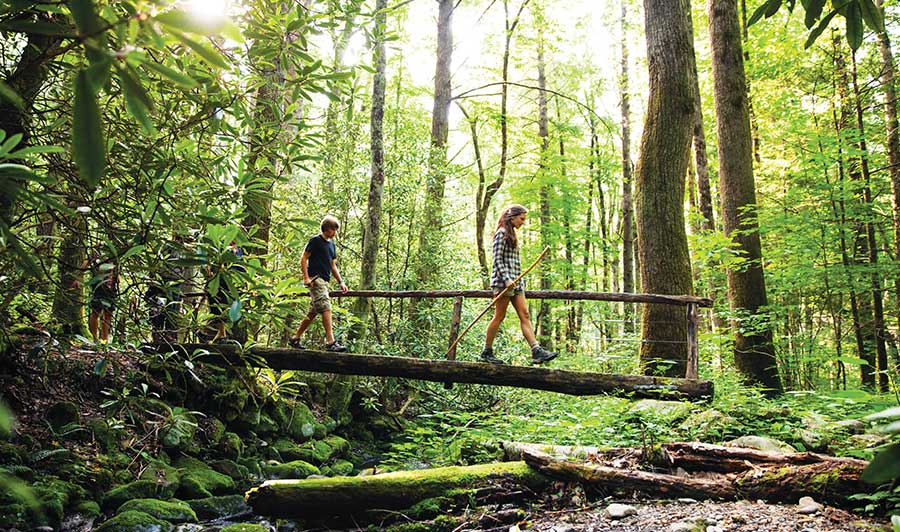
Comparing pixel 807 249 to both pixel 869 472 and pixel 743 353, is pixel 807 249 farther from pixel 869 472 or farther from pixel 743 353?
pixel 869 472

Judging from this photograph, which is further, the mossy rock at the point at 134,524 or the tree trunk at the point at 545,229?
the tree trunk at the point at 545,229

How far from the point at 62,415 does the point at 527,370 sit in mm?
5352

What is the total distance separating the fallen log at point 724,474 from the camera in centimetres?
314

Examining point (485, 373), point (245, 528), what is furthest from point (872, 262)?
point (245, 528)

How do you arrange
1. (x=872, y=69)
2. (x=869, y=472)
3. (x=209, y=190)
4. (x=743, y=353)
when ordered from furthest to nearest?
(x=872, y=69), (x=743, y=353), (x=209, y=190), (x=869, y=472)

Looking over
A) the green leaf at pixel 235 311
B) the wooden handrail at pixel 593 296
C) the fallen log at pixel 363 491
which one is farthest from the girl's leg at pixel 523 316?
the green leaf at pixel 235 311

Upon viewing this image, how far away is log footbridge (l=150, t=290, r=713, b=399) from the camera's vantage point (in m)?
6.38

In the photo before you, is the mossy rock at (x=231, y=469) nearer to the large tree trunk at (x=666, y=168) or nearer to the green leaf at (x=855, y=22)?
the large tree trunk at (x=666, y=168)

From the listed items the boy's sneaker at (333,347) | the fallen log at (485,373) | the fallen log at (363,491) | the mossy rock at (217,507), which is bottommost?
the mossy rock at (217,507)

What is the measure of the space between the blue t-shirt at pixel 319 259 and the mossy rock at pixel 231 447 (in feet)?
8.03

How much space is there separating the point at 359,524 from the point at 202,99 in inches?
125

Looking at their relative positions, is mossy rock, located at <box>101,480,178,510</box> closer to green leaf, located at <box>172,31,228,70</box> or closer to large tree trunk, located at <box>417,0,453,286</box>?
green leaf, located at <box>172,31,228,70</box>

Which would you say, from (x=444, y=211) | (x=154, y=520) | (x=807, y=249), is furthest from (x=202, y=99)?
(x=807, y=249)

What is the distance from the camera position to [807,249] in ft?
32.7
